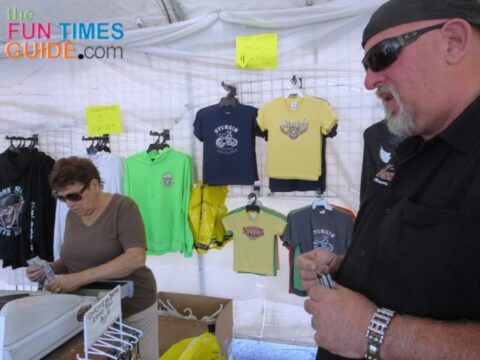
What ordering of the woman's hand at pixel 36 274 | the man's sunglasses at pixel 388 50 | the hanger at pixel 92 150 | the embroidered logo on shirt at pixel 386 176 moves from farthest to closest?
the hanger at pixel 92 150 → the woman's hand at pixel 36 274 → the embroidered logo on shirt at pixel 386 176 → the man's sunglasses at pixel 388 50

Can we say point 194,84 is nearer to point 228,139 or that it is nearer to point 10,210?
point 228,139

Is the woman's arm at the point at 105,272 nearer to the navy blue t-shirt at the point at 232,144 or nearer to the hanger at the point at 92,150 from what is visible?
the navy blue t-shirt at the point at 232,144

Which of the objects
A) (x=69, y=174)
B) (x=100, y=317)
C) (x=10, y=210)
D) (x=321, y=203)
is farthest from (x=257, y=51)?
(x=10, y=210)

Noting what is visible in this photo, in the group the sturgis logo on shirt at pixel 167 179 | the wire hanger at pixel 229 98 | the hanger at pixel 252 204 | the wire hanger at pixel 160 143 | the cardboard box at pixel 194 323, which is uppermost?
the wire hanger at pixel 229 98

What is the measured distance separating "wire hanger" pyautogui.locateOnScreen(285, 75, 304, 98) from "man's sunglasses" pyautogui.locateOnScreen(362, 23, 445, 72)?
141 centimetres

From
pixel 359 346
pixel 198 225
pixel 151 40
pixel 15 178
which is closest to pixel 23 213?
pixel 15 178

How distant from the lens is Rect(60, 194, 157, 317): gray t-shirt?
1654mm

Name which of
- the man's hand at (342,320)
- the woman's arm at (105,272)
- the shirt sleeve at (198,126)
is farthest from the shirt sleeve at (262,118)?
the man's hand at (342,320)

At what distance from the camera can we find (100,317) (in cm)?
92

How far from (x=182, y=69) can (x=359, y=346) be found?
219 centimetres

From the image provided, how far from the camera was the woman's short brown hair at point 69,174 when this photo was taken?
1.67 meters

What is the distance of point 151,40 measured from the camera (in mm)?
2422

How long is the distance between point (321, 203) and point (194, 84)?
1149 millimetres

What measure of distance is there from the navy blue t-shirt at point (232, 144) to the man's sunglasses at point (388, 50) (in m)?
Result: 1.49
